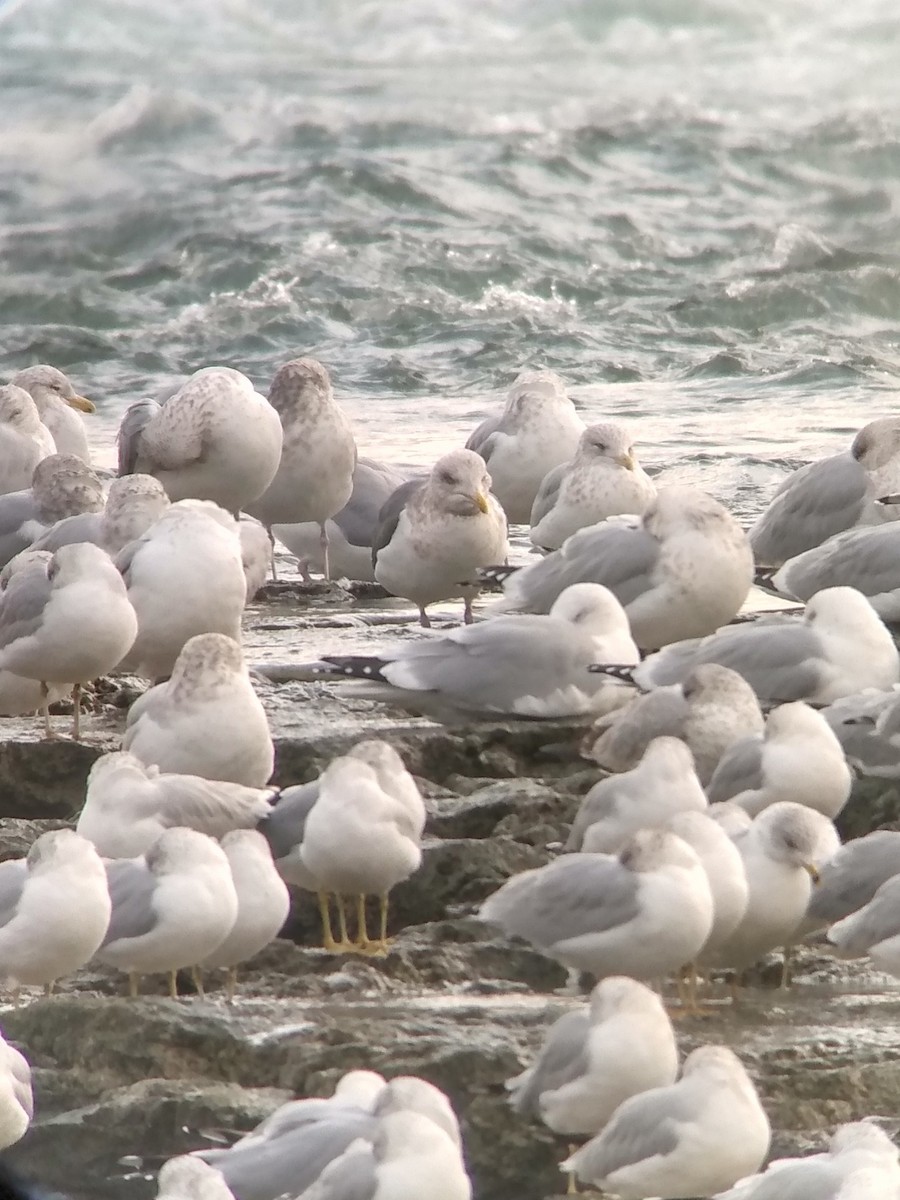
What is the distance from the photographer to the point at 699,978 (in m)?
4.93

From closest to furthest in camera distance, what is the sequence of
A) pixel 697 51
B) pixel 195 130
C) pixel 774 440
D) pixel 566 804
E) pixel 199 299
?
pixel 566 804
pixel 774 440
pixel 199 299
pixel 195 130
pixel 697 51

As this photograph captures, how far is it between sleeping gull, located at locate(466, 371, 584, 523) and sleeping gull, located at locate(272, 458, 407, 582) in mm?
428

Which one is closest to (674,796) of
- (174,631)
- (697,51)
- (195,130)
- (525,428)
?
(174,631)

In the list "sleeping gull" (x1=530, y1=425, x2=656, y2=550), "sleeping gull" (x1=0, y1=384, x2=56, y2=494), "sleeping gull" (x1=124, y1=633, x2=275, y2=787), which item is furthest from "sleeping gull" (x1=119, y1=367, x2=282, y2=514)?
"sleeping gull" (x1=124, y1=633, x2=275, y2=787)

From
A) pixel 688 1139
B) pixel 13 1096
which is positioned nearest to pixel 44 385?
pixel 13 1096

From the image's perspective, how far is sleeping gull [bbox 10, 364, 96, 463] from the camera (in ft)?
32.7

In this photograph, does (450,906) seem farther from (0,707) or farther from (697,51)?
(697,51)

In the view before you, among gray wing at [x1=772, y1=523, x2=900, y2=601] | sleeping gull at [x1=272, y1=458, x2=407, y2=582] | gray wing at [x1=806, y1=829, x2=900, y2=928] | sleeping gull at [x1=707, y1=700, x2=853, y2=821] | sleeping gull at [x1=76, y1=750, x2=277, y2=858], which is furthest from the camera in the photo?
sleeping gull at [x1=272, y1=458, x2=407, y2=582]

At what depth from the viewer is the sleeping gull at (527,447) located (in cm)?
881

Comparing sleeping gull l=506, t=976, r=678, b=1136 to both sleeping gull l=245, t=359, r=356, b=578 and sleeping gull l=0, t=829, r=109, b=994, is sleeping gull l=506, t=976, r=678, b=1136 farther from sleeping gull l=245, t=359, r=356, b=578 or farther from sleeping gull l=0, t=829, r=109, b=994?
sleeping gull l=245, t=359, r=356, b=578

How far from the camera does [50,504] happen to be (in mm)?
7605

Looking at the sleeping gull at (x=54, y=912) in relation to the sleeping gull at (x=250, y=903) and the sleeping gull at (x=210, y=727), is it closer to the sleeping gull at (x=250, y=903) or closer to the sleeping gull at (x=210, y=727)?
the sleeping gull at (x=250, y=903)

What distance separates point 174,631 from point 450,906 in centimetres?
152

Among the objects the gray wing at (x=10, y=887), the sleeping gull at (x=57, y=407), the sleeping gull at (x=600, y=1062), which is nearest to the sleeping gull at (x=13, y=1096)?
the gray wing at (x=10, y=887)
